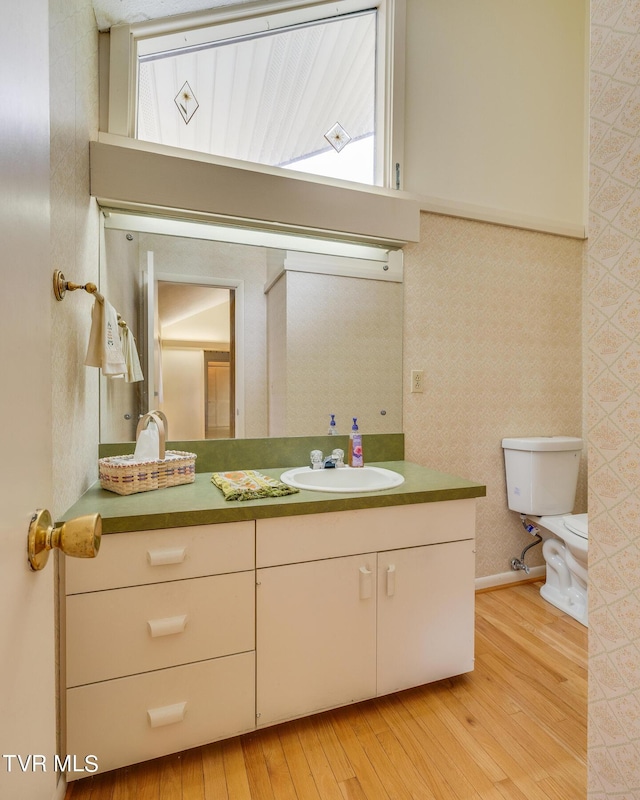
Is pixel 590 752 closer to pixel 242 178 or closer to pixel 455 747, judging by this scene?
pixel 455 747

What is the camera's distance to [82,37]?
139 centimetres

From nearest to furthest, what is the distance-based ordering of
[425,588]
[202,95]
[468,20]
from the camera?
[425,588]
[202,95]
[468,20]

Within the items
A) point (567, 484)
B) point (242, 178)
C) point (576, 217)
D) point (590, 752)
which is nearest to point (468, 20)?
point (576, 217)

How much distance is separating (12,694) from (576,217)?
10.2ft

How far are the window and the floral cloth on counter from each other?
4.48ft

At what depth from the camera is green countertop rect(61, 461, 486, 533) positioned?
118 centimetres

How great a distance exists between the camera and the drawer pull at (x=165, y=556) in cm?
119

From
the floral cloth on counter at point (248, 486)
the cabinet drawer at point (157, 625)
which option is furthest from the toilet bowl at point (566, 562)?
the cabinet drawer at point (157, 625)

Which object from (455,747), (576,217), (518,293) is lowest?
(455,747)

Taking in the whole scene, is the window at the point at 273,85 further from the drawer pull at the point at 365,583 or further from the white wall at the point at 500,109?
the drawer pull at the point at 365,583

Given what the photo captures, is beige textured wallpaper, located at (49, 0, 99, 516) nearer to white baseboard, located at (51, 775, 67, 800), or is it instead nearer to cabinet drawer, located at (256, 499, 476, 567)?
cabinet drawer, located at (256, 499, 476, 567)

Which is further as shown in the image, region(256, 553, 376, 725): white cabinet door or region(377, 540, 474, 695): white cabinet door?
region(377, 540, 474, 695): white cabinet door

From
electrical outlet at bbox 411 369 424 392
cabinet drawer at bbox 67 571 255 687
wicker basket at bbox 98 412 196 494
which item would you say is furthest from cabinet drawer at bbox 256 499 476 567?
electrical outlet at bbox 411 369 424 392

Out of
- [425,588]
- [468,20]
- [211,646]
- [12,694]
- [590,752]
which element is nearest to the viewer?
[12,694]
